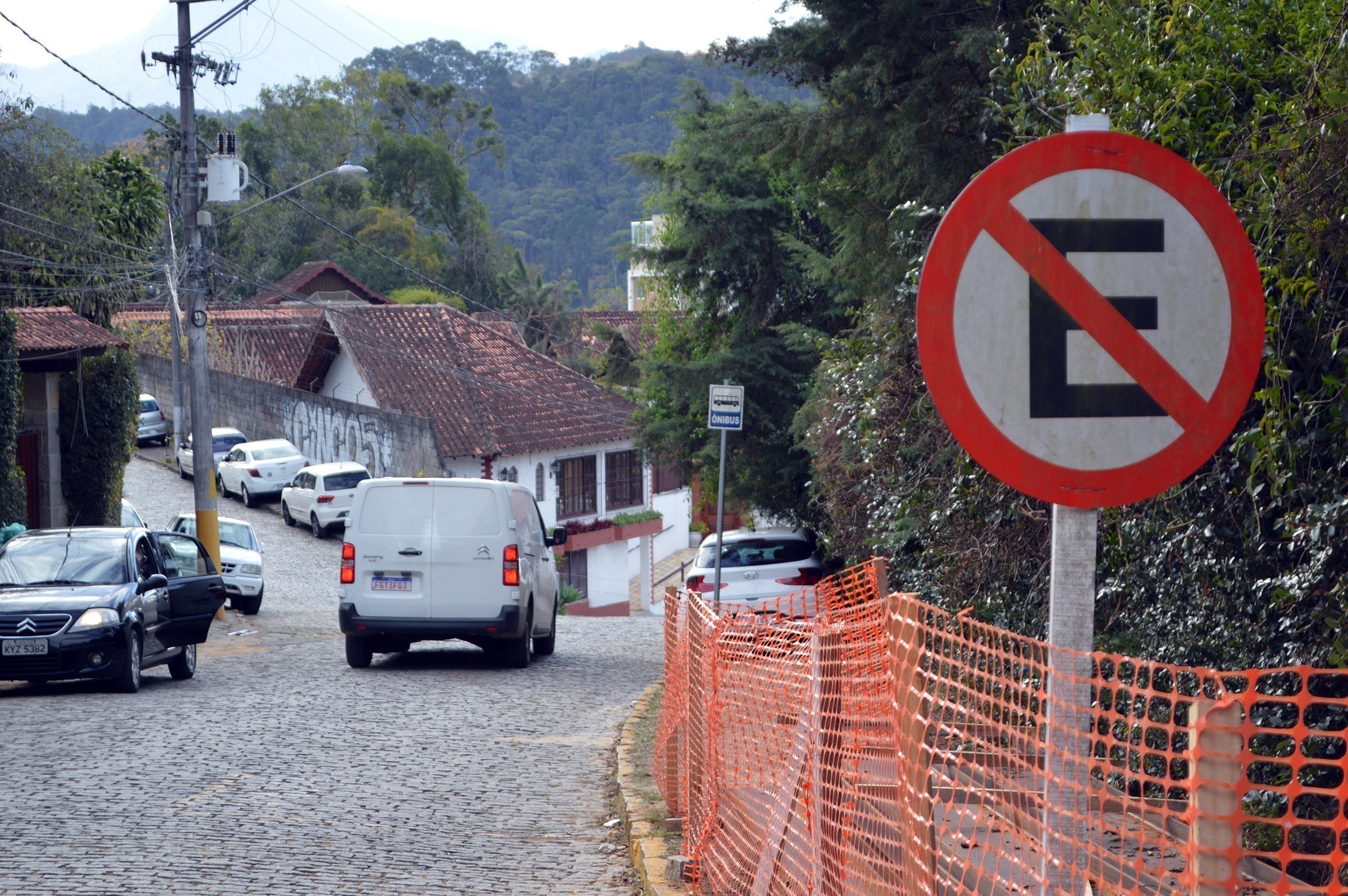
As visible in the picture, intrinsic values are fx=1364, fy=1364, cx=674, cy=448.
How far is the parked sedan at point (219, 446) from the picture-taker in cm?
4497

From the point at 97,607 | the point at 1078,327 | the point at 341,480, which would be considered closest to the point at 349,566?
the point at 97,607

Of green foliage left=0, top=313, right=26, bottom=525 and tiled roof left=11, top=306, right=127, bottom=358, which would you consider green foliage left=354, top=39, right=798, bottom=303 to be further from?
green foliage left=0, top=313, right=26, bottom=525

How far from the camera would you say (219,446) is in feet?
151

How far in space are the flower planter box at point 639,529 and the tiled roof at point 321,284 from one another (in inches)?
Result: 896

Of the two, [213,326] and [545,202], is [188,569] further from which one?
[545,202]

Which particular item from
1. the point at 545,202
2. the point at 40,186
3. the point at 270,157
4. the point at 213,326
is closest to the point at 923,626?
the point at 40,186

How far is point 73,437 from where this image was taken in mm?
28109

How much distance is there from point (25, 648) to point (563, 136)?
101m

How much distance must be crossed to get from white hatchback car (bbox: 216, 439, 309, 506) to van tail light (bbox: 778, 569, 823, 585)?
1062 inches

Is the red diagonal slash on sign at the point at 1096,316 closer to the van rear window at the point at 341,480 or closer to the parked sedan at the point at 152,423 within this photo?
the van rear window at the point at 341,480

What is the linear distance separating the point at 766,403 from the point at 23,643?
15460mm

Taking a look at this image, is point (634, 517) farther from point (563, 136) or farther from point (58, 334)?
point (563, 136)

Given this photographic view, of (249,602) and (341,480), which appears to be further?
(341,480)

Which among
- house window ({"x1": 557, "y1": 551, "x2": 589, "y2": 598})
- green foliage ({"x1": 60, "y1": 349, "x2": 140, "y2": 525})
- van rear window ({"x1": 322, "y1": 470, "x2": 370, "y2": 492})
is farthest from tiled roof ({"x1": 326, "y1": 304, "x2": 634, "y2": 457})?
green foliage ({"x1": 60, "y1": 349, "x2": 140, "y2": 525})
